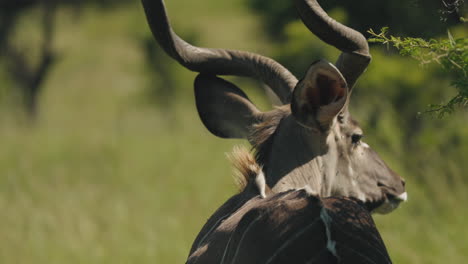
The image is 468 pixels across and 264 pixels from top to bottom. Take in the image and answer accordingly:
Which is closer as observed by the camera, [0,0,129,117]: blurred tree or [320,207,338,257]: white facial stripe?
[320,207,338,257]: white facial stripe

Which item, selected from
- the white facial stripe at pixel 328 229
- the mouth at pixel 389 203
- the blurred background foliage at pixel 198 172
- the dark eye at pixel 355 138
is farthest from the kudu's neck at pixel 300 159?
the white facial stripe at pixel 328 229

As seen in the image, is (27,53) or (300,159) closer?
(300,159)

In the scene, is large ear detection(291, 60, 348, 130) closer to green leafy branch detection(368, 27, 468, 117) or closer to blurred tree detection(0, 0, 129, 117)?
green leafy branch detection(368, 27, 468, 117)

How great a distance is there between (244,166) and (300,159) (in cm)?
25

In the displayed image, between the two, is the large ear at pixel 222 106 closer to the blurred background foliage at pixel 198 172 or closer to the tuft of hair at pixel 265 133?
the tuft of hair at pixel 265 133

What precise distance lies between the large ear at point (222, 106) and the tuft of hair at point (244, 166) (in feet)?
1.74

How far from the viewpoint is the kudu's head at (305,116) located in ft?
10.7

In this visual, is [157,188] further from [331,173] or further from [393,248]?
[331,173]

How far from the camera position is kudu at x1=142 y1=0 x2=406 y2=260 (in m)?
3.27

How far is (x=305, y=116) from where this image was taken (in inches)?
134

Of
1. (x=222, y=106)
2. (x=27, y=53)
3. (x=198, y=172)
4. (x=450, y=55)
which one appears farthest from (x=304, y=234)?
(x=27, y=53)

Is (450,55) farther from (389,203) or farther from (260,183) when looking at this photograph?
(389,203)

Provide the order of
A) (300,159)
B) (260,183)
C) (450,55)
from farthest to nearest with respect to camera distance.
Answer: (300,159)
(260,183)
(450,55)

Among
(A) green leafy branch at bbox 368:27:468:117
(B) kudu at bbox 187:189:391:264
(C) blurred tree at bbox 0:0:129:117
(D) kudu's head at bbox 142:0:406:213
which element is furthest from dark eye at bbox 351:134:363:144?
(C) blurred tree at bbox 0:0:129:117
